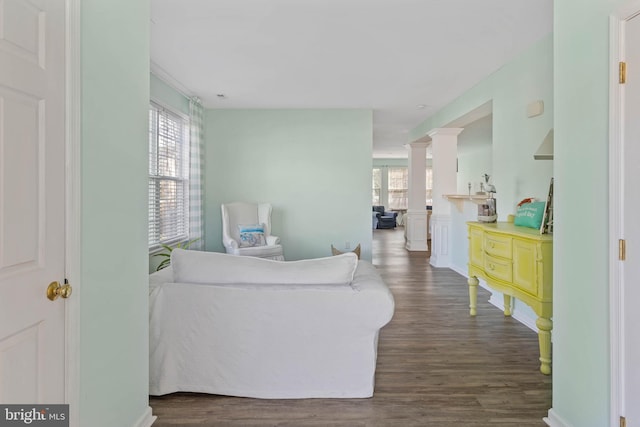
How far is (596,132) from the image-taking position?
1732 mm

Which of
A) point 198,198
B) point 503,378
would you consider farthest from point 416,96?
point 503,378

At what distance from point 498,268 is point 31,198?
3.16m

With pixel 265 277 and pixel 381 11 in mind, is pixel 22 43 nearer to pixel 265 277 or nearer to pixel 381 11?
pixel 265 277

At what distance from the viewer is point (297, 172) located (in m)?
6.30

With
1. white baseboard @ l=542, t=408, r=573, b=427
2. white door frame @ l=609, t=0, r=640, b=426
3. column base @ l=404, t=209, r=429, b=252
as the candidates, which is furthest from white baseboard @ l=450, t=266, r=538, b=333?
column base @ l=404, t=209, r=429, b=252

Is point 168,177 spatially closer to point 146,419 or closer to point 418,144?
point 146,419

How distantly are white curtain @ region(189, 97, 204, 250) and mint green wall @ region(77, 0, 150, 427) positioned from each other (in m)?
3.68

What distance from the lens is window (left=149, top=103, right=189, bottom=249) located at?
463cm

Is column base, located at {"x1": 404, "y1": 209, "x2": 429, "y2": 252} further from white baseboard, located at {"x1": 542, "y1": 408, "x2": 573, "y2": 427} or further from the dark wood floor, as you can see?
white baseboard, located at {"x1": 542, "y1": 408, "x2": 573, "y2": 427}

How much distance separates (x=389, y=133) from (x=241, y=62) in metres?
5.14

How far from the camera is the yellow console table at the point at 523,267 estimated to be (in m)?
2.56

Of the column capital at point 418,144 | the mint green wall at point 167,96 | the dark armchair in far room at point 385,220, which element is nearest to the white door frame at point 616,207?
the mint green wall at point 167,96

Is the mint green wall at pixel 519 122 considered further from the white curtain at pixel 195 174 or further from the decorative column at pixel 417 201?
the white curtain at pixel 195 174

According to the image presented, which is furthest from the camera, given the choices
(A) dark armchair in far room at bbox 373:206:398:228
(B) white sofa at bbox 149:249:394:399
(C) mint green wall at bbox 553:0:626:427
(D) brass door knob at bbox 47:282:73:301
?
(A) dark armchair in far room at bbox 373:206:398:228
